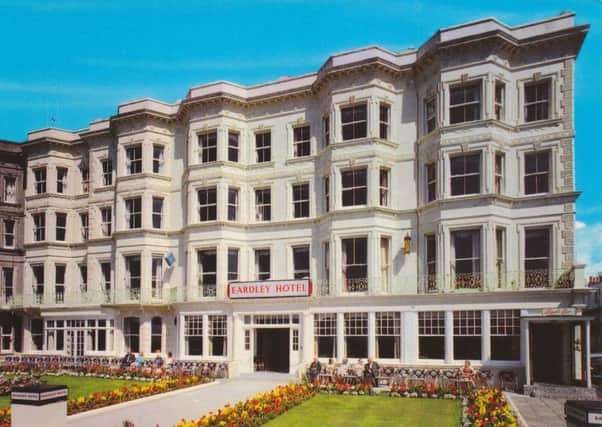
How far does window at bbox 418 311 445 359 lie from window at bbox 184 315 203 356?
11.2 m

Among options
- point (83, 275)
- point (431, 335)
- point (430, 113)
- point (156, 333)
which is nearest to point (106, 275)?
point (83, 275)

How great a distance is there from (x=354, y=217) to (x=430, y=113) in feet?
19.4

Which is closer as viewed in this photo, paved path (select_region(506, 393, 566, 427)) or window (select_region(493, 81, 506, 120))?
paved path (select_region(506, 393, 566, 427))

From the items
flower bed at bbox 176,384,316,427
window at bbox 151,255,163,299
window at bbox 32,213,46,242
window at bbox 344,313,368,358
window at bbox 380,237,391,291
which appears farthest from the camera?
window at bbox 32,213,46,242

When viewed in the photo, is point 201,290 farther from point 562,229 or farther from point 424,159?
point 562,229

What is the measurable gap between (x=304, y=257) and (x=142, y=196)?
998cm

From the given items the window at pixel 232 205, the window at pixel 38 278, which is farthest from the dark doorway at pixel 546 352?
the window at pixel 38 278

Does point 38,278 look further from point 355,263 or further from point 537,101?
point 537,101

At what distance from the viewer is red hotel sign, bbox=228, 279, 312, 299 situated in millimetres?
28141

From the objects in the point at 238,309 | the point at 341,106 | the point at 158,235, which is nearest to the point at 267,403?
the point at 238,309

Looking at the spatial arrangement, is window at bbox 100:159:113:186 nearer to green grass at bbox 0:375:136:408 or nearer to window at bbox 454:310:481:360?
green grass at bbox 0:375:136:408

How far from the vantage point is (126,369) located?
2980cm

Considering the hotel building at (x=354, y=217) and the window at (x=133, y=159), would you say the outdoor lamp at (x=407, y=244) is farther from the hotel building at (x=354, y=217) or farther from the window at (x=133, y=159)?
the window at (x=133, y=159)

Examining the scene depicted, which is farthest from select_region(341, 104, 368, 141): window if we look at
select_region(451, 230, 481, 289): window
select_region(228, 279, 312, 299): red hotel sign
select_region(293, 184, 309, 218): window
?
select_region(228, 279, 312, 299): red hotel sign
